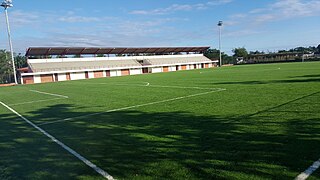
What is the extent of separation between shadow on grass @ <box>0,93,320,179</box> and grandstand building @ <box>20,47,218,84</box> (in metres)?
56.7

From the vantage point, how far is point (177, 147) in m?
5.91

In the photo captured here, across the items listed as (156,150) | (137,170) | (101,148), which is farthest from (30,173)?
(156,150)

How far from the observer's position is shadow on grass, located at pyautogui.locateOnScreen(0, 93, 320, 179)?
182 inches

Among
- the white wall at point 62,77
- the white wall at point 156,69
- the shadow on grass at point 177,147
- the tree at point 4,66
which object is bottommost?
the shadow on grass at point 177,147

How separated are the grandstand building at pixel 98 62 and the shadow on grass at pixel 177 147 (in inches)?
2232

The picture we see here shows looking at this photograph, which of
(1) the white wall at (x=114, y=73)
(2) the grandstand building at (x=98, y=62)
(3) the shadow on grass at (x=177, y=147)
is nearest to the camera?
(3) the shadow on grass at (x=177, y=147)

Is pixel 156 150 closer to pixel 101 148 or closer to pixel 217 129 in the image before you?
pixel 101 148

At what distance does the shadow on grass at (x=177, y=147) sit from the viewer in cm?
462

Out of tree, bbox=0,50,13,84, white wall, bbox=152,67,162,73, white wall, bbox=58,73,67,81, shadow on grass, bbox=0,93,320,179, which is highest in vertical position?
tree, bbox=0,50,13,84

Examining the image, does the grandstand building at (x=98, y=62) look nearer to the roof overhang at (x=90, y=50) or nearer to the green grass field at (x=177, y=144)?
the roof overhang at (x=90, y=50)

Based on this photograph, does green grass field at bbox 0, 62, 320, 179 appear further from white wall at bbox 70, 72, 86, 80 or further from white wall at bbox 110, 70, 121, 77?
white wall at bbox 110, 70, 121, 77

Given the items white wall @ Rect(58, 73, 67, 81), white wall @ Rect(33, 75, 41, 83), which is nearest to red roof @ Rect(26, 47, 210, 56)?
white wall @ Rect(58, 73, 67, 81)

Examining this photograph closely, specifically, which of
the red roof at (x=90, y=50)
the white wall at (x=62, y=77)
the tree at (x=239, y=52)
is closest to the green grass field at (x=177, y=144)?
the white wall at (x=62, y=77)

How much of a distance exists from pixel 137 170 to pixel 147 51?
271 ft
